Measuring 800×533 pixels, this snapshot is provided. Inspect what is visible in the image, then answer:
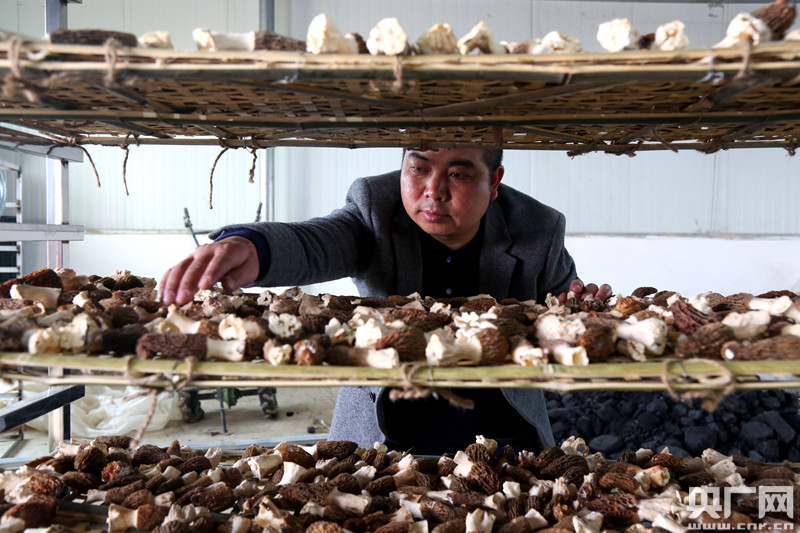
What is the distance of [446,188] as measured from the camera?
205cm

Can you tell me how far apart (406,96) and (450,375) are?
0.55 metres

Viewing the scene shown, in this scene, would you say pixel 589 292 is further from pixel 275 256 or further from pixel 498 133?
pixel 275 256

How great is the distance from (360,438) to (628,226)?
201 inches

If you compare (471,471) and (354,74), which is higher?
(354,74)

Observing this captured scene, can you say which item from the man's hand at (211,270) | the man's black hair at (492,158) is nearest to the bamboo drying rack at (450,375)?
the man's hand at (211,270)

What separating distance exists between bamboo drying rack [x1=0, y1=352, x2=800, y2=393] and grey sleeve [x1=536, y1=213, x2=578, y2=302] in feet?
4.82

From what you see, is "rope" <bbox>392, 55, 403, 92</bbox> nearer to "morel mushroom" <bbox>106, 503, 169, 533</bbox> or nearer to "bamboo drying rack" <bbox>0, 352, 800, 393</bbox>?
"bamboo drying rack" <bbox>0, 352, 800, 393</bbox>

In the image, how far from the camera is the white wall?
6332 mm

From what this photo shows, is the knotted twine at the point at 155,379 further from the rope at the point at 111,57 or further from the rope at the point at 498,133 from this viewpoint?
the rope at the point at 498,133

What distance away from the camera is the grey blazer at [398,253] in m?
2.25

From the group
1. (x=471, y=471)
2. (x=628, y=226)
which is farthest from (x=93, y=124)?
(x=628, y=226)

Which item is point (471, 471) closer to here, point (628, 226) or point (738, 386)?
point (738, 386)

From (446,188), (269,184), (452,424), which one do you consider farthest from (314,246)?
(269,184)

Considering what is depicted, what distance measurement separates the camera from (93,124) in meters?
1.56
